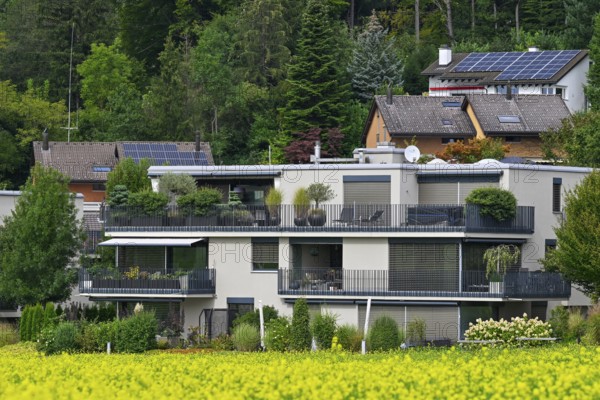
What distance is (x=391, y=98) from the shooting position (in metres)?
111

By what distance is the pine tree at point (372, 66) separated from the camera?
125812 mm

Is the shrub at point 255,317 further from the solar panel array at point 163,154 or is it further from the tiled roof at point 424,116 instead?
the tiled roof at point 424,116

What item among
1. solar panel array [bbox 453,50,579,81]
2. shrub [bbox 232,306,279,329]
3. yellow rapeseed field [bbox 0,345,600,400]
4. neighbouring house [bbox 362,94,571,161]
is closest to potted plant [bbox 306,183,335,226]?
shrub [bbox 232,306,279,329]

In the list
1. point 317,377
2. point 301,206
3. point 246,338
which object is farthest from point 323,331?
point 317,377

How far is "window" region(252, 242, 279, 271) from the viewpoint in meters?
70.2

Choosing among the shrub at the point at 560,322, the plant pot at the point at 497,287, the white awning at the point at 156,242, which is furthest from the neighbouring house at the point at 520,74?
the shrub at the point at 560,322

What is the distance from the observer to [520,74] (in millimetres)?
117312

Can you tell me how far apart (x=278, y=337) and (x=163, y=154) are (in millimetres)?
44639

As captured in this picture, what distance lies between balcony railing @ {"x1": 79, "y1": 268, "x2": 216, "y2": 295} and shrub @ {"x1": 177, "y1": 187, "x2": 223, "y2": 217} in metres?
2.30

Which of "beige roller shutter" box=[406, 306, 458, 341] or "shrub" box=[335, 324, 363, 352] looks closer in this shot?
"shrub" box=[335, 324, 363, 352]

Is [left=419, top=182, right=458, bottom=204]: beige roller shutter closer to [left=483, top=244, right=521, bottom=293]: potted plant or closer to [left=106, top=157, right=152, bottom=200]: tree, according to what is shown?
[left=483, top=244, right=521, bottom=293]: potted plant

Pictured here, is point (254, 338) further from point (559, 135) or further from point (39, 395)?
point (559, 135)

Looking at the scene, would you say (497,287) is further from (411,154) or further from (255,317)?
(411,154)

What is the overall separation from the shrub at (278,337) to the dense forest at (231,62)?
45869 mm
